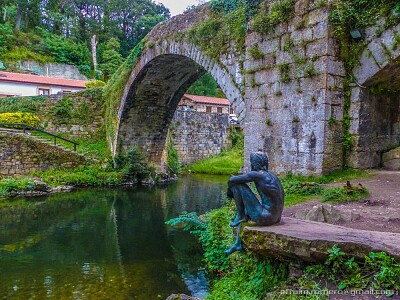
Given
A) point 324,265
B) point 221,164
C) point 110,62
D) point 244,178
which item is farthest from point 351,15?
point 110,62

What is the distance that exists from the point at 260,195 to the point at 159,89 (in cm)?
1101

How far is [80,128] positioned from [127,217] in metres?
7.55

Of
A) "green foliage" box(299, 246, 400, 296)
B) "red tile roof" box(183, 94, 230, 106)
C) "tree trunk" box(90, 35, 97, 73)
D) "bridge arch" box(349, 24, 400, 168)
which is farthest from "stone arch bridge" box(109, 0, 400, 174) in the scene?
"tree trunk" box(90, 35, 97, 73)

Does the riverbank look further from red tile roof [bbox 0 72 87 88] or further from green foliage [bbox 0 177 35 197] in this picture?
red tile roof [bbox 0 72 87 88]

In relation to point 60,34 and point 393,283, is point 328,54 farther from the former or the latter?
point 60,34

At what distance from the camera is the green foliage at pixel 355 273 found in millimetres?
2354

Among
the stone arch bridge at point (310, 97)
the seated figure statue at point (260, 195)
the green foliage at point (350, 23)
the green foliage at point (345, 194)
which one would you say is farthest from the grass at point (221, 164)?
the seated figure statue at point (260, 195)

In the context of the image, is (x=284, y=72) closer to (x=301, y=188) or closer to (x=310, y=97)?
(x=310, y=97)

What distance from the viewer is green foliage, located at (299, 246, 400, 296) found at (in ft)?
7.72

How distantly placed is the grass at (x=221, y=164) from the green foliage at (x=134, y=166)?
5.07m

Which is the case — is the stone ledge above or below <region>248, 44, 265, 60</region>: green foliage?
below

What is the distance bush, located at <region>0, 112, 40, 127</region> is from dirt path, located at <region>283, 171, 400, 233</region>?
13.2 meters

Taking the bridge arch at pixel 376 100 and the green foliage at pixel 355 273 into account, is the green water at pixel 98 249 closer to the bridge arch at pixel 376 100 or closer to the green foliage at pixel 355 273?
the green foliage at pixel 355 273

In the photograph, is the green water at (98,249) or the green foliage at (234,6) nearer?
the green water at (98,249)
